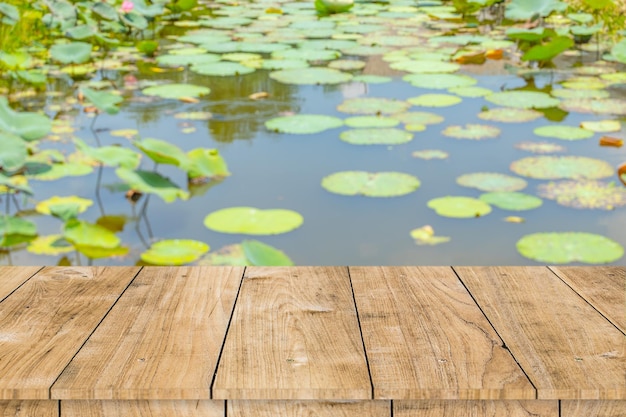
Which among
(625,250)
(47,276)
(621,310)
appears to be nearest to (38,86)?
(47,276)

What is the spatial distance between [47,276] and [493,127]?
1.71 m

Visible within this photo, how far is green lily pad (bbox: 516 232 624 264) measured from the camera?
164cm

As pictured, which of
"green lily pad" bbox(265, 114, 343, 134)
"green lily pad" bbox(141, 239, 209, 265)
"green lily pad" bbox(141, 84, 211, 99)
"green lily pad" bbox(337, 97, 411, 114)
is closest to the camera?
"green lily pad" bbox(141, 239, 209, 265)

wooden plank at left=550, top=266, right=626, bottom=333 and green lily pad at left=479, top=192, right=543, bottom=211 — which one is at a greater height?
wooden plank at left=550, top=266, right=626, bottom=333

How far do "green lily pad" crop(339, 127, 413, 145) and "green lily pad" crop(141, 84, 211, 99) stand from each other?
818mm

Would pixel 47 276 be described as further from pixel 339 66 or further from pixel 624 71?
pixel 624 71

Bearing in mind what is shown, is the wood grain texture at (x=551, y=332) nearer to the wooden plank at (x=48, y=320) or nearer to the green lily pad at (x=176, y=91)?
the wooden plank at (x=48, y=320)

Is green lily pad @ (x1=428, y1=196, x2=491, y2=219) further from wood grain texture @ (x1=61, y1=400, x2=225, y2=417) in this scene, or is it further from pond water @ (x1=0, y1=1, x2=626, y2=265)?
wood grain texture @ (x1=61, y1=400, x2=225, y2=417)

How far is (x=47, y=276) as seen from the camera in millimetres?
1171

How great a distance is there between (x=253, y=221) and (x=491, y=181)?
26.3 inches

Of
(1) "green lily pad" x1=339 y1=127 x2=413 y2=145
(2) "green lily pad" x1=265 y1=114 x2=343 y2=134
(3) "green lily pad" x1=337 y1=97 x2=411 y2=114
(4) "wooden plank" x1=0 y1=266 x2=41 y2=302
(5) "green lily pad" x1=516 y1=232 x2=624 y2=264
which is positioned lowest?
(5) "green lily pad" x1=516 y1=232 x2=624 y2=264

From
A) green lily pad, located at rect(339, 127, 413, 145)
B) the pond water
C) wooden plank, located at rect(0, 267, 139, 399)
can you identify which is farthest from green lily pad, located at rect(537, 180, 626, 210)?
wooden plank, located at rect(0, 267, 139, 399)

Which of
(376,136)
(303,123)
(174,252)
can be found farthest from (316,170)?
(174,252)

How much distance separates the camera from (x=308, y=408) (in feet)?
2.82
